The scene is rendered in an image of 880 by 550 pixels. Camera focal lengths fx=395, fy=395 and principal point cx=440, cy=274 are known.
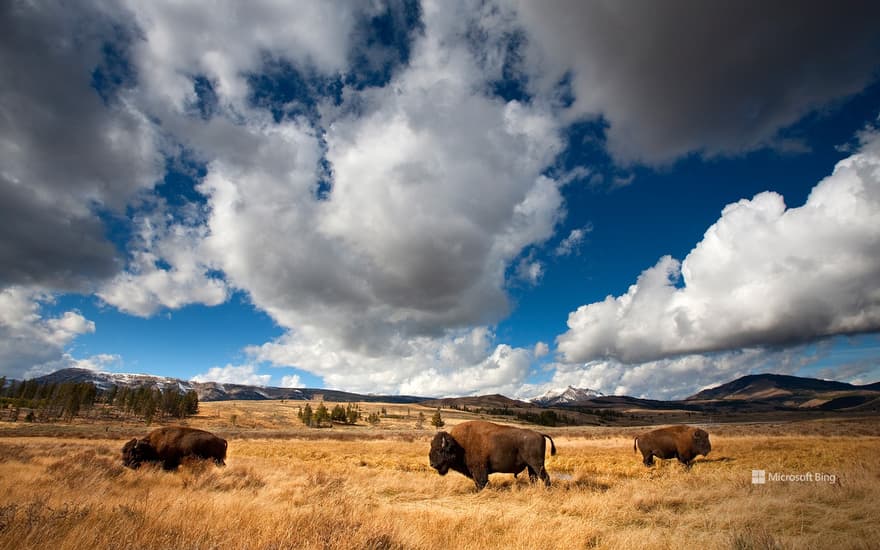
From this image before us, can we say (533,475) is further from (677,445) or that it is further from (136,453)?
(136,453)

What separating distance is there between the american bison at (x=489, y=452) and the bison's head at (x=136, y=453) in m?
12.0

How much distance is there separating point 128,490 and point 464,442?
35.5 feet

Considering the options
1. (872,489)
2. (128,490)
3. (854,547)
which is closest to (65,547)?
(128,490)

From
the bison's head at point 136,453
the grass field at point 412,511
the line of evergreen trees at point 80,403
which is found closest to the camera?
the grass field at point 412,511

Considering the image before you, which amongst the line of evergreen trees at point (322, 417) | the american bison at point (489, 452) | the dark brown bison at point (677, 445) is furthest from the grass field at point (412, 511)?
the line of evergreen trees at point (322, 417)

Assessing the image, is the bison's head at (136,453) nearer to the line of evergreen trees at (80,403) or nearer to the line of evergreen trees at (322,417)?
Result: the line of evergreen trees at (322,417)

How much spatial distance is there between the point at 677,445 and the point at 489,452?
42.5ft

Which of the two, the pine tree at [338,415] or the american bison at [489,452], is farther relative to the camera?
the pine tree at [338,415]

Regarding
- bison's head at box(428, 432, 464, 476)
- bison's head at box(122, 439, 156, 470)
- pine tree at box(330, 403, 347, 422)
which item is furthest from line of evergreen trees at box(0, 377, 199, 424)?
bison's head at box(428, 432, 464, 476)

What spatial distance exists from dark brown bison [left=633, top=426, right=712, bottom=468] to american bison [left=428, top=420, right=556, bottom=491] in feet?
33.4

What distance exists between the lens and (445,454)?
15.1 metres

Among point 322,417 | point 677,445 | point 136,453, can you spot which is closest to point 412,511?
point 136,453

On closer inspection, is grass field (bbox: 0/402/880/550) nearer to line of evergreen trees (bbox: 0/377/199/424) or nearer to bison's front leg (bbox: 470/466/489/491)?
bison's front leg (bbox: 470/466/489/491)

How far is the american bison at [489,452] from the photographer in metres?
14.5
